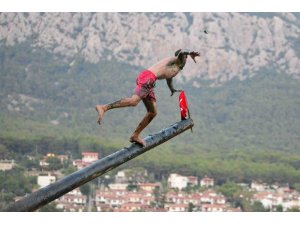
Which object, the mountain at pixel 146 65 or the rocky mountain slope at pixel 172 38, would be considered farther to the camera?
the rocky mountain slope at pixel 172 38

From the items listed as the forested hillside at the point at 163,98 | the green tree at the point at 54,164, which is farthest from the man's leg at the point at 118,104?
the forested hillside at the point at 163,98

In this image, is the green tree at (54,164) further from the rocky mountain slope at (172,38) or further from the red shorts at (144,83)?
the red shorts at (144,83)

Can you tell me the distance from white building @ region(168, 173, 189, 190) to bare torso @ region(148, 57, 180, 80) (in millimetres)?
109375

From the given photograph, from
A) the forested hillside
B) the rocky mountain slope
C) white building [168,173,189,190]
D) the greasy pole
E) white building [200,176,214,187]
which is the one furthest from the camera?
the rocky mountain slope

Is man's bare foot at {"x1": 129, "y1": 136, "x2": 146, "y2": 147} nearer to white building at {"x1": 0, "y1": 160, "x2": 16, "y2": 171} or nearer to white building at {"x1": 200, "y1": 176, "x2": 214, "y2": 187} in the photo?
white building at {"x1": 0, "y1": 160, "x2": 16, "y2": 171}

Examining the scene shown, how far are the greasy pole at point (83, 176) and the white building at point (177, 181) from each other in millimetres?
109556

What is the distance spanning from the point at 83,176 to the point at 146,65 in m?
139

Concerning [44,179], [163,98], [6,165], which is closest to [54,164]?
[6,165]

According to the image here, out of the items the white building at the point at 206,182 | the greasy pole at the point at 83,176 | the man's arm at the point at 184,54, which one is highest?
the white building at the point at 206,182

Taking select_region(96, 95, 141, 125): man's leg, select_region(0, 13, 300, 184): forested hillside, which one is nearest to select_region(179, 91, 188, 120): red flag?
select_region(96, 95, 141, 125): man's leg

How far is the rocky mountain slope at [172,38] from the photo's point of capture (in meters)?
140

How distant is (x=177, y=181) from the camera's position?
11625 cm

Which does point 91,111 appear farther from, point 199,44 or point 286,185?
point 286,185

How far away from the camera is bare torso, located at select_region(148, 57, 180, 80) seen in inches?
163
